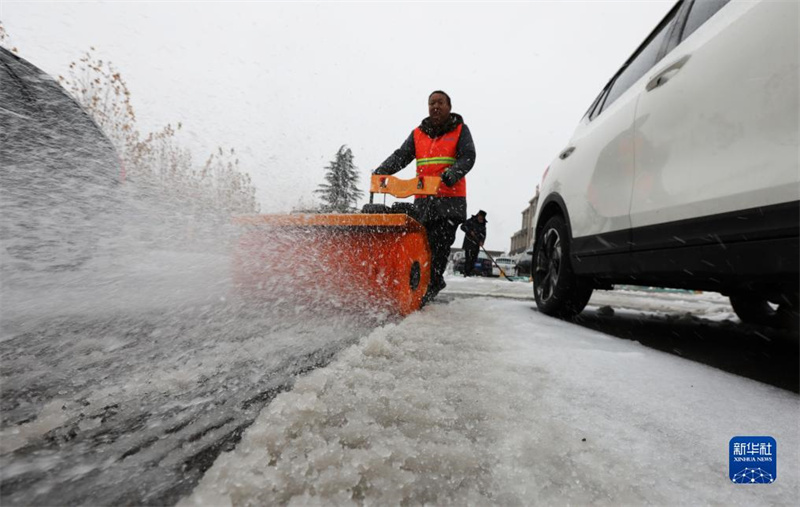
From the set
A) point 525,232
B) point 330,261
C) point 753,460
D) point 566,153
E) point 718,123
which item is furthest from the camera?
point 525,232

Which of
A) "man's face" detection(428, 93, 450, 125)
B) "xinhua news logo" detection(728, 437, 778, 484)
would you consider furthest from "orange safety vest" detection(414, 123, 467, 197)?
"xinhua news logo" detection(728, 437, 778, 484)

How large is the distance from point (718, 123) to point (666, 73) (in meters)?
0.54

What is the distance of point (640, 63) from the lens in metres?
2.46

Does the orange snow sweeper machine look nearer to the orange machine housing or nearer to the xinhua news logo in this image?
the orange machine housing

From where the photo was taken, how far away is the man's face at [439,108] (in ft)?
12.3

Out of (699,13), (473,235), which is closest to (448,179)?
(473,235)

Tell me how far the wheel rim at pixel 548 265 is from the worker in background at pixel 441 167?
87cm

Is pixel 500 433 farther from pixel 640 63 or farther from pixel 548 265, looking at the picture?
pixel 640 63

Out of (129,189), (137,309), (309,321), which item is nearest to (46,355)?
(137,309)

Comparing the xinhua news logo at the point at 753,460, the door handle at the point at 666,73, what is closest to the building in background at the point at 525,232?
the door handle at the point at 666,73

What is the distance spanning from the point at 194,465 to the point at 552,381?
113 centimetres

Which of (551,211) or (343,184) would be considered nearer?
(551,211)

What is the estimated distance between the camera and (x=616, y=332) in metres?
2.56

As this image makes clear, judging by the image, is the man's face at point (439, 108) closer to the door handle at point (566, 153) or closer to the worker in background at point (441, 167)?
the worker in background at point (441, 167)
